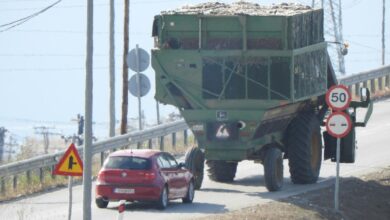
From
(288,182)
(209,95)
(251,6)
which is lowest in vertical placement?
(288,182)

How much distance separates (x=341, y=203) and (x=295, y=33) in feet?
Answer: 14.5

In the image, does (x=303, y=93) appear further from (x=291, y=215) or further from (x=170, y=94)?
(x=291, y=215)

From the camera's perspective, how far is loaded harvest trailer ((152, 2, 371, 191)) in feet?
97.6

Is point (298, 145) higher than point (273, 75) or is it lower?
lower

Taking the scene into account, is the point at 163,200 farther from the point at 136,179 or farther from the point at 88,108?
the point at 88,108

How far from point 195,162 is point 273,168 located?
2045 mm

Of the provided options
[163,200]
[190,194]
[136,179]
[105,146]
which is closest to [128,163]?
[136,179]

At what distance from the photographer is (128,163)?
2741cm

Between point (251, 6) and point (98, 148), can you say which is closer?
point (251, 6)

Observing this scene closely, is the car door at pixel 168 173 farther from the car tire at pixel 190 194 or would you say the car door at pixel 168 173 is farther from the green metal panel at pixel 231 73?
the green metal panel at pixel 231 73

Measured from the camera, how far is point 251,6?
31688mm

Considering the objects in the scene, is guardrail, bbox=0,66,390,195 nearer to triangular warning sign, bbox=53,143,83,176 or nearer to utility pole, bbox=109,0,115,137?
utility pole, bbox=109,0,115,137

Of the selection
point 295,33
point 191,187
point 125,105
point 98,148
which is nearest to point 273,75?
point 295,33

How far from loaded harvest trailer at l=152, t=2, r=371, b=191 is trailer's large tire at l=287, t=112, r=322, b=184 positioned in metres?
0.77
